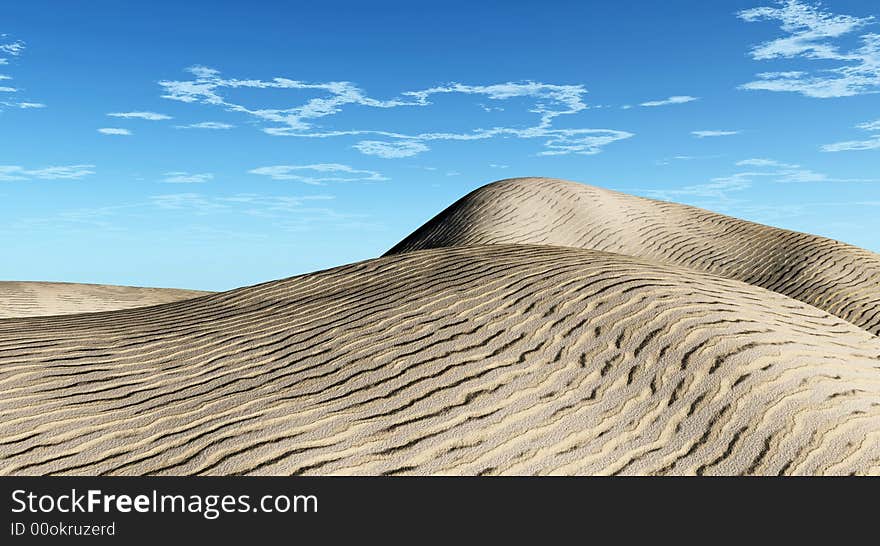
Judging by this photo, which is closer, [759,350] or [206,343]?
[759,350]

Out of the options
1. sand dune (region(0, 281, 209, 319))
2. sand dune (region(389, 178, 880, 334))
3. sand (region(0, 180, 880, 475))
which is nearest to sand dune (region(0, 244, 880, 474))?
sand (region(0, 180, 880, 475))

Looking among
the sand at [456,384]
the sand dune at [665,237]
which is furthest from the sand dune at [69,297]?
the sand at [456,384]

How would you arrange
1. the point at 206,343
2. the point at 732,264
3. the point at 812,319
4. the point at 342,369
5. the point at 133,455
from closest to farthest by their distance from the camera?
1. the point at 133,455
2. the point at 342,369
3. the point at 206,343
4. the point at 812,319
5. the point at 732,264

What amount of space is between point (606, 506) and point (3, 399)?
418cm

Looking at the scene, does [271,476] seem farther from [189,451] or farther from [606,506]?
[606,506]

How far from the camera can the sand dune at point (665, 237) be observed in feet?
51.2

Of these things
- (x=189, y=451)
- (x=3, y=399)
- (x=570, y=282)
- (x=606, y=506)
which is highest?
(x=570, y=282)

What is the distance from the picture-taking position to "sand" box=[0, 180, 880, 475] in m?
4.39

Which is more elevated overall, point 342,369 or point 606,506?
point 342,369

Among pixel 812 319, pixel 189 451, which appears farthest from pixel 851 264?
pixel 189 451

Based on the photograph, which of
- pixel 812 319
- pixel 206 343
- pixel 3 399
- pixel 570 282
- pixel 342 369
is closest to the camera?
pixel 3 399

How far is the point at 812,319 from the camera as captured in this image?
787 cm

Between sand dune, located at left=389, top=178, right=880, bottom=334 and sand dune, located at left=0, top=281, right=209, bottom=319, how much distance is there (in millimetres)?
8242

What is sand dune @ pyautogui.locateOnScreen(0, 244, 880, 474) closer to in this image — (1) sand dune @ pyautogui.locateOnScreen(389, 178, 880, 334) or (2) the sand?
(2) the sand
